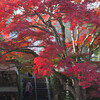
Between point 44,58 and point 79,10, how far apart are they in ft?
9.45

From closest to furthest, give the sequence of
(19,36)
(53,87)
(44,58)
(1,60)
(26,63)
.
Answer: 1. (44,58)
2. (19,36)
3. (1,60)
4. (26,63)
5. (53,87)

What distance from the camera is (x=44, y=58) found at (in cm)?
766

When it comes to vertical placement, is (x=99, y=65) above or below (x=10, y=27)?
below

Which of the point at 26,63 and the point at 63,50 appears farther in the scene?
the point at 26,63

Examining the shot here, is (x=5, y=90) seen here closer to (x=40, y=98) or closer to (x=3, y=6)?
(x=40, y=98)

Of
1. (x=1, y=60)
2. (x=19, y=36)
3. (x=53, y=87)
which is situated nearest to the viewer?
(x=19, y=36)

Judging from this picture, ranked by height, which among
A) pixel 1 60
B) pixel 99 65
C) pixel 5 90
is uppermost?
pixel 1 60

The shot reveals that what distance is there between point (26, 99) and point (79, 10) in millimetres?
7717

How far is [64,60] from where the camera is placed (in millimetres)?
7961

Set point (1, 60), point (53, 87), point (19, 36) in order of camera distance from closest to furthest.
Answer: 1. point (19, 36)
2. point (1, 60)
3. point (53, 87)

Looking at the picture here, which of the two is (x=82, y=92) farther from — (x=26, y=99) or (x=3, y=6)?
(x=3, y=6)

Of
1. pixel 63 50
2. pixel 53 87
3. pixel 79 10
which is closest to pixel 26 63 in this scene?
pixel 53 87

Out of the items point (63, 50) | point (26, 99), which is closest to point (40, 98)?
point (26, 99)

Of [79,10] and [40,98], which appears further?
[40,98]
